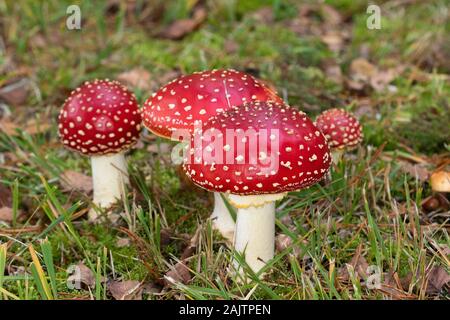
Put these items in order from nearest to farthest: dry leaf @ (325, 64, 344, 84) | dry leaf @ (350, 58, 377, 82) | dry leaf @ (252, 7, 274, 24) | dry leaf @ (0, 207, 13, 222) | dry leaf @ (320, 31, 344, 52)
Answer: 1. dry leaf @ (0, 207, 13, 222)
2. dry leaf @ (325, 64, 344, 84)
3. dry leaf @ (350, 58, 377, 82)
4. dry leaf @ (320, 31, 344, 52)
5. dry leaf @ (252, 7, 274, 24)

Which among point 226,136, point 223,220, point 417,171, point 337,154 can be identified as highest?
point 226,136

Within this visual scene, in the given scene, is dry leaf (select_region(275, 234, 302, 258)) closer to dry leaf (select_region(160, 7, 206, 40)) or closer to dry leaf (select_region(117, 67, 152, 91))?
dry leaf (select_region(117, 67, 152, 91))

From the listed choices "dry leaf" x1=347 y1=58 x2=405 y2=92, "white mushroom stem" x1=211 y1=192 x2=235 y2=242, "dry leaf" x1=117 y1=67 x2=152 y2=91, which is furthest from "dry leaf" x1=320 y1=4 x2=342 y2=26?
"white mushroom stem" x1=211 y1=192 x2=235 y2=242

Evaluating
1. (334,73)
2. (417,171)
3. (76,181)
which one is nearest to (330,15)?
(334,73)

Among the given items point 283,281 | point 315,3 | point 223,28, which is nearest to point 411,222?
point 283,281

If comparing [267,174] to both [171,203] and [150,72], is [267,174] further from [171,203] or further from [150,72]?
[150,72]

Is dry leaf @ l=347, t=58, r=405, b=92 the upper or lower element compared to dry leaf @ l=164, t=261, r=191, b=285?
upper

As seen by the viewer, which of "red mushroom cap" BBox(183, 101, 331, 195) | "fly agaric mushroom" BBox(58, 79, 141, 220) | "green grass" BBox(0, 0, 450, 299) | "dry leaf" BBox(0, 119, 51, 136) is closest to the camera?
"red mushroom cap" BBox(183, 101, 331, 195)

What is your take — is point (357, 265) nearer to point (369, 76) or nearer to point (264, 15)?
point (369, 76)
